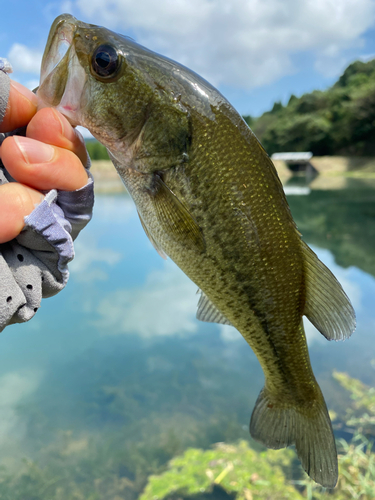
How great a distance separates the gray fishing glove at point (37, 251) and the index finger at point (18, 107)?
0.02 m

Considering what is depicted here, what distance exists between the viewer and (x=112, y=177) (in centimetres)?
2727

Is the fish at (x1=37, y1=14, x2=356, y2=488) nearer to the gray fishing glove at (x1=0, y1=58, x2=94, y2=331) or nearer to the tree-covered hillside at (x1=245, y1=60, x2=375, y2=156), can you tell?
the gray fishing glove at (x1=0, y1=58, x2=94, y2=331)

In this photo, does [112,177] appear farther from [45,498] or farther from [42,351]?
[45,498]

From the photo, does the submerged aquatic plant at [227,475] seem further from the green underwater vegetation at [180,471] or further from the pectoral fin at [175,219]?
the pectoral fin at [175,219]

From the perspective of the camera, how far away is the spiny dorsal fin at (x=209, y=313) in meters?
1.51

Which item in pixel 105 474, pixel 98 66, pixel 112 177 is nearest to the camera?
pixel 98 66

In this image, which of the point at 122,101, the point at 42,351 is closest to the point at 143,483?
the point at 42,351

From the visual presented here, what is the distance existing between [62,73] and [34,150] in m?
0.30

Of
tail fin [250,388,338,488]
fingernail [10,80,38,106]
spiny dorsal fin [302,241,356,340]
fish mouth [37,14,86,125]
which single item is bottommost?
tail fin [250,388,338,488]

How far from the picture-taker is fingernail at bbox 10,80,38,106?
108cm

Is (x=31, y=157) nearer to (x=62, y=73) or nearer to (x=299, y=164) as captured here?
(x=62, y=73)

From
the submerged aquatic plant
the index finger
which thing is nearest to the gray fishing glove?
the index finger

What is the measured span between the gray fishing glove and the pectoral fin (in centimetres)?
27

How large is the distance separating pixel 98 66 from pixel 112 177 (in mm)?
27355
